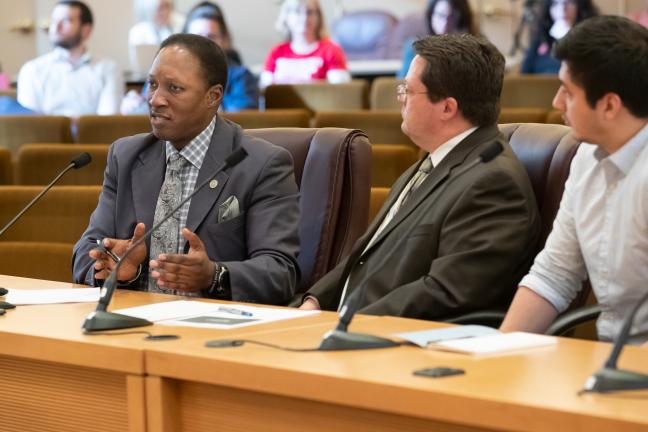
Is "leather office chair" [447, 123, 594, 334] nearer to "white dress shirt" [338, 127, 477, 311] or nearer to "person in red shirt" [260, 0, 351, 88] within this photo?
"white dress shirt" [338, 127, 477, 311]

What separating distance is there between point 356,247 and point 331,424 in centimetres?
121

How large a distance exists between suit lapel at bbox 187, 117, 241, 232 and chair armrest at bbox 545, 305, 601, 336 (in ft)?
3.20

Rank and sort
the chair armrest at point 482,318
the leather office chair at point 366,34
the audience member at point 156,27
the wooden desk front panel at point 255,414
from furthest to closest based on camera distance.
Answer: the leather office chair at point 366,34 → the audience member at point 156,27 → the chair armrest at point 482,318 → the wooden desk front panel at point 255,414

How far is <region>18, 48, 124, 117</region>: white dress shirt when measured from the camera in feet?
22.9

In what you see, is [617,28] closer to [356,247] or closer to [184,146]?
[356,247]

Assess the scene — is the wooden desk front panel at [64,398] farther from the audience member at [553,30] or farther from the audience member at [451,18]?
the audience member at [553,30]

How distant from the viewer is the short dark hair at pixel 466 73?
277 cm

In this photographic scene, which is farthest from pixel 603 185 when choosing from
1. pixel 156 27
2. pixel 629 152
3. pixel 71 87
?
pixel 156 27

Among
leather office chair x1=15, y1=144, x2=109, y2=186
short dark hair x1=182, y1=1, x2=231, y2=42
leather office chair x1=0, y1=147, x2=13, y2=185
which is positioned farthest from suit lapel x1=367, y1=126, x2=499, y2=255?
short dark hair x1=182, y1=1, x2=231, y2=42

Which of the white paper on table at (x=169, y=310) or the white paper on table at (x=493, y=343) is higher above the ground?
the white paper on table at (x=493, y=343)

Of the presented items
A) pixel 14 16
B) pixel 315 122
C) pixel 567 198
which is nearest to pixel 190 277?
pixel 567 198

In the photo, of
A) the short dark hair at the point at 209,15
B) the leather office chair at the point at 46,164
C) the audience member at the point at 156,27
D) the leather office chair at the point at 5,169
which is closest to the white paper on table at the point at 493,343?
the leather office chair at the point at 46,164

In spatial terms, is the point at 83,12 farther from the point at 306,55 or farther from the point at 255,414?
the point at 255,414

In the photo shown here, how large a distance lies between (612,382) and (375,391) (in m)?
0.33
